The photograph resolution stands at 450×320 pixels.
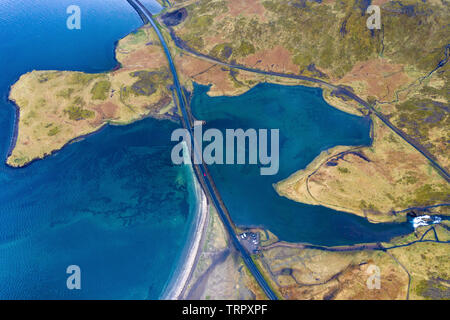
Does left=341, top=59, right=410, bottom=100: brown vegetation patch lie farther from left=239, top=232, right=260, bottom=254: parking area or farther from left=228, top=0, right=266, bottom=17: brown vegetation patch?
left=239, top=232, right=260, bottom=254: parking area

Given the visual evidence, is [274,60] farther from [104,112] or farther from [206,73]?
[104,112]

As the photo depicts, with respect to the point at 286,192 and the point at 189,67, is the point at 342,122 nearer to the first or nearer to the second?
the point at 286,192

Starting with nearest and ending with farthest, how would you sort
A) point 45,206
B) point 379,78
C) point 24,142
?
point 45,206
point 24,142
point 379,78

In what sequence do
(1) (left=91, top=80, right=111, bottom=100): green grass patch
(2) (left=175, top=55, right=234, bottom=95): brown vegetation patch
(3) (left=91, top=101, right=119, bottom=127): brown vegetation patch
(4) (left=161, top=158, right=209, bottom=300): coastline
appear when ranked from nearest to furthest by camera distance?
(4) (left=161, top=158, right=209, bottom=300): coastline → (3) (left=91, top=101, right=119, bottom=127): brown vegetation patch → (1) (left=91, top=80, right=111, bottom=100): green grass patch → (2) (left=175, top=55, right=234, bottom=95): brown vegetation patch

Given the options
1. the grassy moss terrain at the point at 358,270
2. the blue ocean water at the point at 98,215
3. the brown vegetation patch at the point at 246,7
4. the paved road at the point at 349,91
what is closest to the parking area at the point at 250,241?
the grassy moss terrain at the point at 358,270

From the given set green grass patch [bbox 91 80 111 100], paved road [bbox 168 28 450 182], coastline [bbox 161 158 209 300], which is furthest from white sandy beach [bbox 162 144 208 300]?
paved road [bbox 168 28 450 182]

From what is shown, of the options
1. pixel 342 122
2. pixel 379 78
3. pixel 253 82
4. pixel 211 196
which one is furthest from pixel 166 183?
pixel 379 78

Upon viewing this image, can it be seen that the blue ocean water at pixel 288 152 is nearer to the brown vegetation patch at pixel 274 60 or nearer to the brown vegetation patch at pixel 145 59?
the brown vegetation patch at pixel 274 60
